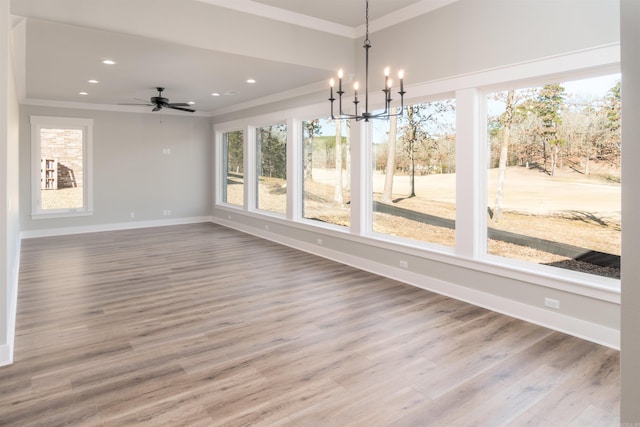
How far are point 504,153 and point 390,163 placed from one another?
1589 mm

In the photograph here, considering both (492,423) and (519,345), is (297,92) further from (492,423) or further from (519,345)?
(492,423)

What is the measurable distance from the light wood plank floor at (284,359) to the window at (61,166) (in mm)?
3798

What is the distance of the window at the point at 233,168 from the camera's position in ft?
29.7

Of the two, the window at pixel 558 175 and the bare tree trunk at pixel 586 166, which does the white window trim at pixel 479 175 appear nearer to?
the window at pixel 558 175

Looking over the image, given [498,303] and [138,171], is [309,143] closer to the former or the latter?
[498,303]

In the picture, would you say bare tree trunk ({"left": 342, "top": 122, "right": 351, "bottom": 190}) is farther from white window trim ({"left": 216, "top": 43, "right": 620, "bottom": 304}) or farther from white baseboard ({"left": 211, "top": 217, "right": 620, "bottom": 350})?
white baseboard ({"left": 211, "top": 217, "right": 620, "bottom": 350})

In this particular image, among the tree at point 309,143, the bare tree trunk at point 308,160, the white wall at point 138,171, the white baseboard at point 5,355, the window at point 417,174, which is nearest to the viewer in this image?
the white baseboard at point 5,355

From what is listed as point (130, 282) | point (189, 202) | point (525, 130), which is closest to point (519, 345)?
point (525, 130)

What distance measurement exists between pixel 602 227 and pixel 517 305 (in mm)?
989

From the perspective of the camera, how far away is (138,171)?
917 cm

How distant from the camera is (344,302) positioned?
166 inches

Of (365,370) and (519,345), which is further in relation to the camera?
(519,345)

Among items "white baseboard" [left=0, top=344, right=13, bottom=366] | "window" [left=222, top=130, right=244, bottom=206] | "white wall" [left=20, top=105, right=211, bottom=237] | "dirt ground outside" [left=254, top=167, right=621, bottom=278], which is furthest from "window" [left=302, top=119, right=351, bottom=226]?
"white baseboard" [left=0, top=344, right=13, bottom=366]

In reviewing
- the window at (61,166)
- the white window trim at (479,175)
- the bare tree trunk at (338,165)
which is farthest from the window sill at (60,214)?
the white window trim at (479,175)
